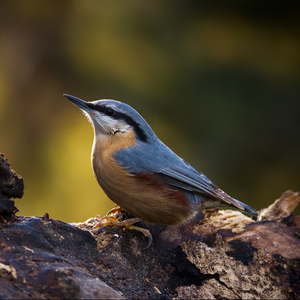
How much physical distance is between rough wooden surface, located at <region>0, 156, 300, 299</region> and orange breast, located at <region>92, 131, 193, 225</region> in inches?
5.9

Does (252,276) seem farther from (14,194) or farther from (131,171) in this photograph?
(14,194)

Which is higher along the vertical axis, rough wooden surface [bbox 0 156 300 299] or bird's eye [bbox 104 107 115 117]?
bird's eye [bbox 104 107 115 117]

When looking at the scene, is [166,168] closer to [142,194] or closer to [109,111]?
[142,194]

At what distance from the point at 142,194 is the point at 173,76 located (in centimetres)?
219

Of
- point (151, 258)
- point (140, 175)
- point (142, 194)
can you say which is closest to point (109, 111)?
point (140, 175)

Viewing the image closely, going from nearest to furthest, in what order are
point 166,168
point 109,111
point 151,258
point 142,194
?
point 151,258 < point 142,194 < point 166,168 < point 109,111

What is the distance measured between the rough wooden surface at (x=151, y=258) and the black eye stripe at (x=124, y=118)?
0.63 metres

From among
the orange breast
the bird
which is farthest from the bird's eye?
the orange breast

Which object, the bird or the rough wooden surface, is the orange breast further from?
the rough wooden surface

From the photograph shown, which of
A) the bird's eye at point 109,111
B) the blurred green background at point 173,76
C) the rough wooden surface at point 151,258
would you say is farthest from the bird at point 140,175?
the blurred green background at point 173,76

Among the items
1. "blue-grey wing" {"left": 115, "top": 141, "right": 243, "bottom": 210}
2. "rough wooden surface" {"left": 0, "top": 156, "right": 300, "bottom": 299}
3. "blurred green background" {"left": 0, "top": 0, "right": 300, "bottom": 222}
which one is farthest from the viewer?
"blurred green background" {"left": 0, "top": 0, "right": 300, "bottom": 222}

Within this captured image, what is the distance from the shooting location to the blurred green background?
14.1ft

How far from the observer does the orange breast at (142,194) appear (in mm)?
2568

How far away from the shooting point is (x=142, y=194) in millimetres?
2576
